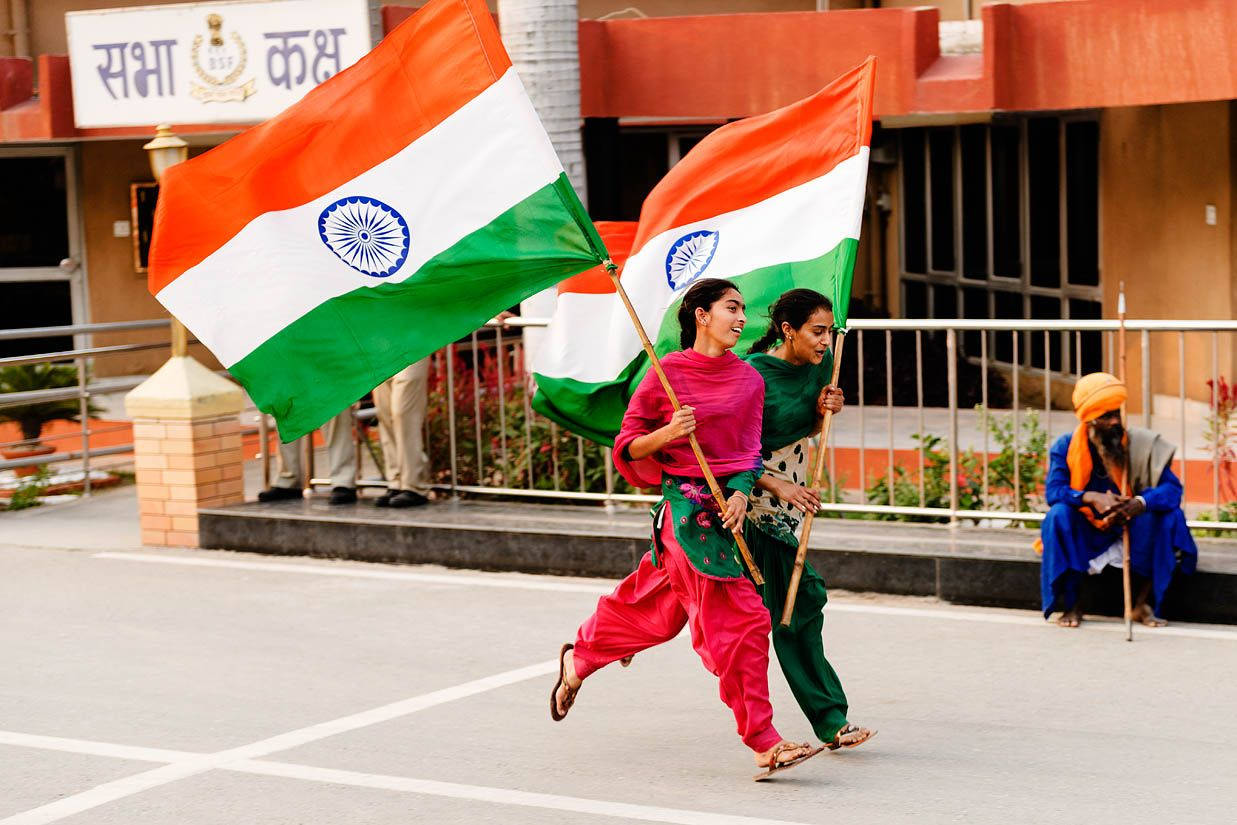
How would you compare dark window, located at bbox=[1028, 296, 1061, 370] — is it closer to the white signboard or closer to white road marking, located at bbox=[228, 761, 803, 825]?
the white signboard

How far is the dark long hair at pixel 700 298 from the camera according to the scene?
6297 millimetres

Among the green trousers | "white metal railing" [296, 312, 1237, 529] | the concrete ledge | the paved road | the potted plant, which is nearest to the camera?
the paved road

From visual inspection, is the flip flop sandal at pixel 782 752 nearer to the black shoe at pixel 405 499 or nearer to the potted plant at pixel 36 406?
the black shoe at pixel 405 499

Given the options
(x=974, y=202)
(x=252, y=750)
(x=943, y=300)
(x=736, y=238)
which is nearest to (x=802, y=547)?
(x=736, y=238)

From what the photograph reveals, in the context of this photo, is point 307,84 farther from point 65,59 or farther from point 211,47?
point 65,59

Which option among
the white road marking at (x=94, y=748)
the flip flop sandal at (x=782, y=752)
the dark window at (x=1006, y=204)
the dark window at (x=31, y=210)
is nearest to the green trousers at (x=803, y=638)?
the flip flop sandal at (x=782, y=752)

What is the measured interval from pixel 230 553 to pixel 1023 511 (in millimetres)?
4617

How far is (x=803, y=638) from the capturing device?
650cm

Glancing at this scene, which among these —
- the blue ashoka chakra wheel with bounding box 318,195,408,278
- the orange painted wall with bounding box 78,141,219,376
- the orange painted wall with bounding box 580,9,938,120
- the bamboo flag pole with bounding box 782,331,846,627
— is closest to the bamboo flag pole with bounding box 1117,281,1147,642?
the bamboo flag pole with bounding box 782,331,846,627

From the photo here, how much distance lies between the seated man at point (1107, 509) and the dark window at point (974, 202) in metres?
11.3

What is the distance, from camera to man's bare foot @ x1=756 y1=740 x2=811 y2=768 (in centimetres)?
611

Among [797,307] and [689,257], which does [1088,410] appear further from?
[797,307]

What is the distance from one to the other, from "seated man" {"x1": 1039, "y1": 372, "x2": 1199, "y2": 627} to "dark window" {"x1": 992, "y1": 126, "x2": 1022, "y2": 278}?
10.5m

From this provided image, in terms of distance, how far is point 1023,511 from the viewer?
968cm
